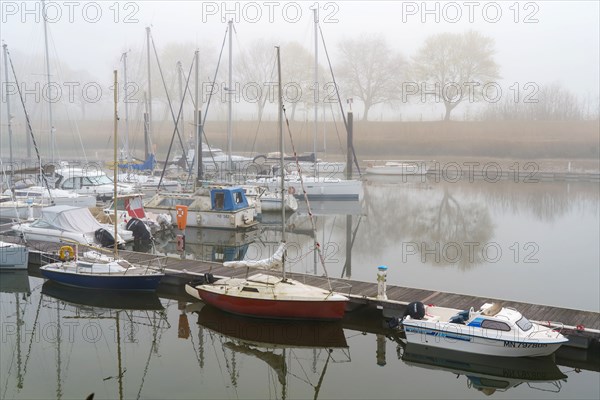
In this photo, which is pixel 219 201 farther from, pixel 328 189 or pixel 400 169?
pixel 400 169

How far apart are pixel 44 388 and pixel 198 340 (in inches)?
156

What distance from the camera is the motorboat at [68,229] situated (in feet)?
79.8

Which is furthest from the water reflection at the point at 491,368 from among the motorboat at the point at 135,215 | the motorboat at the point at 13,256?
the motorboat at the point at 135,215

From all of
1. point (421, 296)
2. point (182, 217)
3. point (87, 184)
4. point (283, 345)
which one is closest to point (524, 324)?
point (421, 296)

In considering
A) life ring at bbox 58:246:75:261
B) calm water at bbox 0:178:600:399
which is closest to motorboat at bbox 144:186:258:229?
calm water at bbox 0:178:600:399

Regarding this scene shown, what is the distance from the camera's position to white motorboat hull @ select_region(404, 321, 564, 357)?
13.7 metres

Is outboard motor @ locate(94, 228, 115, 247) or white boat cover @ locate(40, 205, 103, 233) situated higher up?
white boat cover @ locate(40, 205, 103, 233)

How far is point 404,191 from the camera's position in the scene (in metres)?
50.1

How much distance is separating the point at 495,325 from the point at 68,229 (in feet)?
56.9

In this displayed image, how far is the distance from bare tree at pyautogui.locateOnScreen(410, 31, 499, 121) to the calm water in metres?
60.3

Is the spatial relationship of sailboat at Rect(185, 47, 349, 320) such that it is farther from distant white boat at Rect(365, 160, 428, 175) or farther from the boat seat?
distant white boat at Rect(365, 160, 428, 175)

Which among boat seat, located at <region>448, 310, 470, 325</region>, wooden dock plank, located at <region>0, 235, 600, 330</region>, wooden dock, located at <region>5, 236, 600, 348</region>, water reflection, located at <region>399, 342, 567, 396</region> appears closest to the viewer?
water reflection, located at <region>399, 342, 567, 396</region>

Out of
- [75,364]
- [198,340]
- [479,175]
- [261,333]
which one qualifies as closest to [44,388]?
[75,364]

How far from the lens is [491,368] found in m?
13.8
